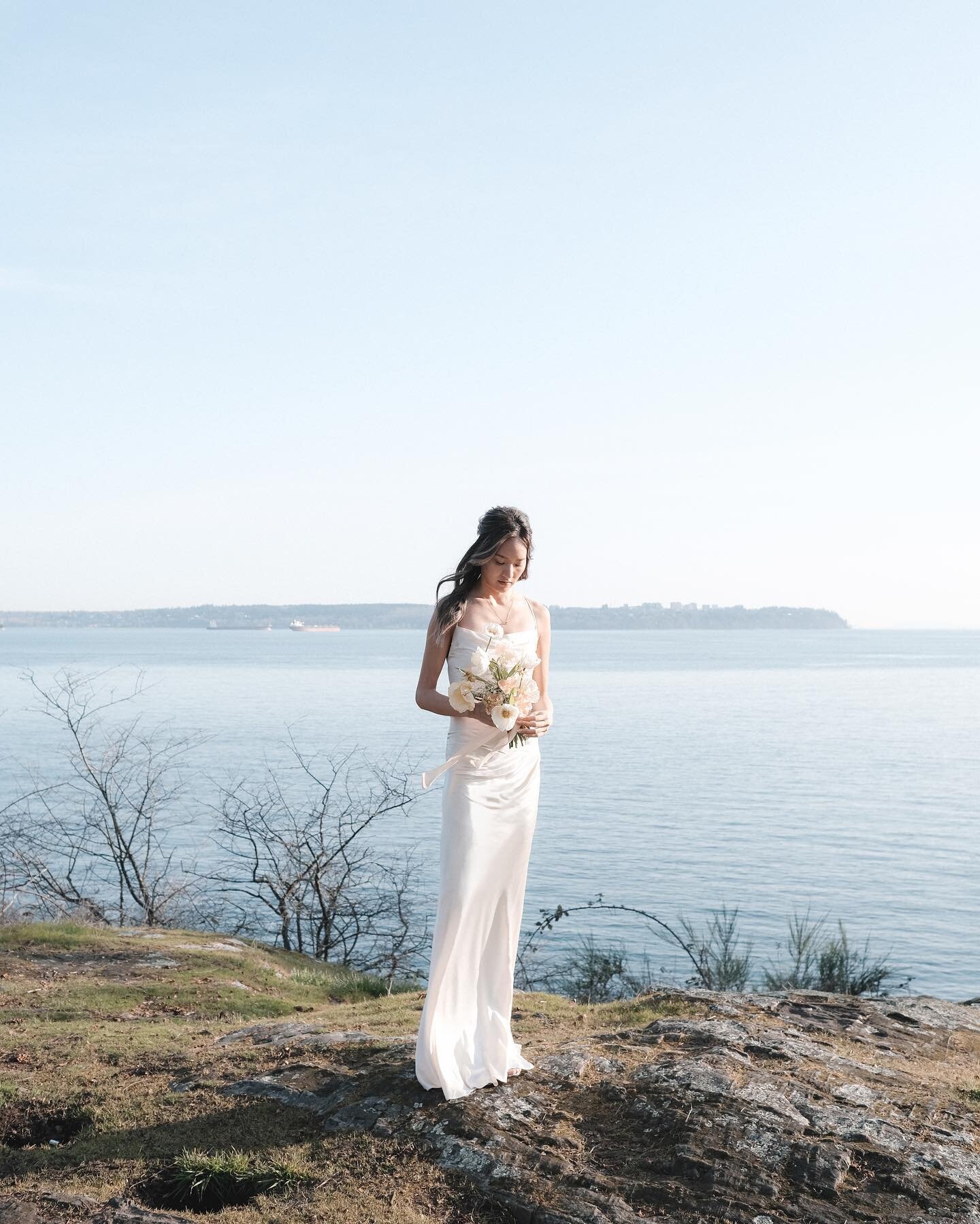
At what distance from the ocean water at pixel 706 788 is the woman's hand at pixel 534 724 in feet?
38.2

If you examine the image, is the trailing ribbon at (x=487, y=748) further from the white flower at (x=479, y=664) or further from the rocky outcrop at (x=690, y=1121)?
the rocky outcrop at (x=690, y=1121)

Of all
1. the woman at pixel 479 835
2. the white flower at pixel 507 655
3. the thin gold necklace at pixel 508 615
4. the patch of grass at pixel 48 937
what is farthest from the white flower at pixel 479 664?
the patch of grass at pixel 48 937

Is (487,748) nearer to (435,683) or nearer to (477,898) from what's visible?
(435,683)

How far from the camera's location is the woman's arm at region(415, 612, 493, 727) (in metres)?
6.18

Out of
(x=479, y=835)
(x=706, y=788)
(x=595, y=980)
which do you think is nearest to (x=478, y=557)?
(x=479, y=835)

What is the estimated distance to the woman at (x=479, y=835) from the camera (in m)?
5.96

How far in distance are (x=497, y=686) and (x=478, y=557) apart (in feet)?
2.56

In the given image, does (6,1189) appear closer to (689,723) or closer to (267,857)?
(267,857)

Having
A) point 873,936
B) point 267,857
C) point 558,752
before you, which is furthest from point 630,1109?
point 558,752

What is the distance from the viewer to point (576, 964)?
14031 millimetres

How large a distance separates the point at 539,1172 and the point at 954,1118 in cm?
228

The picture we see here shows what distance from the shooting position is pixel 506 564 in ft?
20.6

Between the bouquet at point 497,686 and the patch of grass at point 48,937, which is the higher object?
the bouquet at point 497,686

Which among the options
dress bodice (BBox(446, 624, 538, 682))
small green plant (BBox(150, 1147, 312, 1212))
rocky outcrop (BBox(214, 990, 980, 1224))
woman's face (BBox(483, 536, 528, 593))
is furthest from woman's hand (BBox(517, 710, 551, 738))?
small green plant (BBox(150, 1147, 312, 1212))
